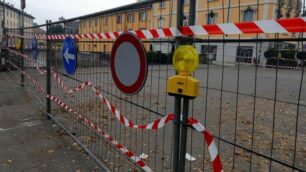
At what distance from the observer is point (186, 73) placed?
225 centimetres

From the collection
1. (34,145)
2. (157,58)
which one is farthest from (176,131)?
(34,145)

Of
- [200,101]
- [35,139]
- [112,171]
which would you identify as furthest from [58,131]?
[200,101]

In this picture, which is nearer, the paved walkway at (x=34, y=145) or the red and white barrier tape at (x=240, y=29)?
the red and white barrier tape at (x=240, y=29)

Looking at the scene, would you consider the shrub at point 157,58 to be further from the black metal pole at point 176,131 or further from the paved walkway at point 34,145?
the paved walkway at point 34,145

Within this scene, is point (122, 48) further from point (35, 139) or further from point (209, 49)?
point (35, 139)

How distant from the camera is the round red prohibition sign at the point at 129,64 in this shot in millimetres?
2898

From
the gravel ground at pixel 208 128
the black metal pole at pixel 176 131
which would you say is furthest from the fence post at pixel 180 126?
the gravel ground at pixel 208 128

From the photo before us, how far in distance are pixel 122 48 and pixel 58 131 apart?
319 centimetres

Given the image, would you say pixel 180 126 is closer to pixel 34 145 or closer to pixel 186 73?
pixel 186 73

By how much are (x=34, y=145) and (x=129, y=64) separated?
2.86 meters

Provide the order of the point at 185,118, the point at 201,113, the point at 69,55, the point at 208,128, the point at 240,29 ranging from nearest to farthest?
1. the point at 240,29
2. the point at 185,118
3. the point at 69,55
4. the point at 208,128
5. the point at 201,113

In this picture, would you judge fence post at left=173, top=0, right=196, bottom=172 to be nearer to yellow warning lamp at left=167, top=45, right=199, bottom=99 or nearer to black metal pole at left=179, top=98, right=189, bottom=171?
black metal pole at left=179, top=98, right=189, bottom=171

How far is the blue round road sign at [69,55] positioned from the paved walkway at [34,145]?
130cm

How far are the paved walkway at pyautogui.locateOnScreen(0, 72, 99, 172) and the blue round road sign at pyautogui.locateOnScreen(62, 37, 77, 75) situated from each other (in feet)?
4.26
